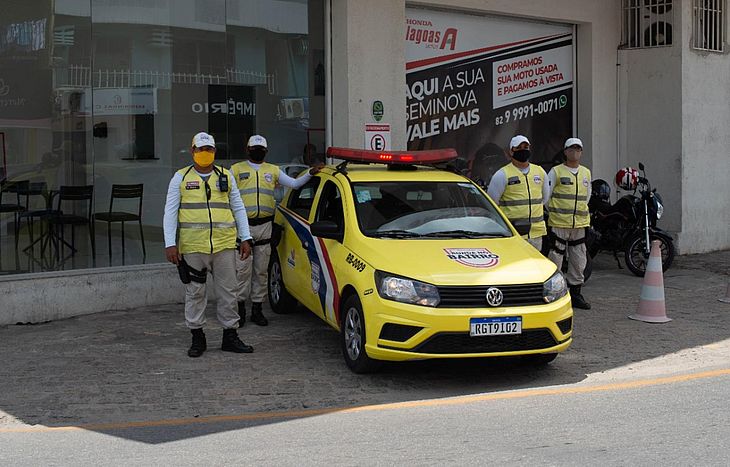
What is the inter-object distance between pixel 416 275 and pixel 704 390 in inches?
92.8

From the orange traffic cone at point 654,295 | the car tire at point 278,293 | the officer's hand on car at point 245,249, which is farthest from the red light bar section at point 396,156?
the orange traffic cone at point 654,295

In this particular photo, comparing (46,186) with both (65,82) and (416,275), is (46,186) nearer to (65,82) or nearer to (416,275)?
(65,82)

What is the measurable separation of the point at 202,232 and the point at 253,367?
1291 millimetres

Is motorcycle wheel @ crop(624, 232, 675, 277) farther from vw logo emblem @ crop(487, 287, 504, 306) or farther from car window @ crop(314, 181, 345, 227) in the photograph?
vw logo emblem @ crop(487, 287, 504, 306)

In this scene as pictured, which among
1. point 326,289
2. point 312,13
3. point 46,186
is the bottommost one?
point 326,289

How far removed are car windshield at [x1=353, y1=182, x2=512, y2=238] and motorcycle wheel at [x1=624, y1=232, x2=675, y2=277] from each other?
4680 millimetres

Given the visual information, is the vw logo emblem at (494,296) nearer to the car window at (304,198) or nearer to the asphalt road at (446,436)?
the asphalt road at (446,436)

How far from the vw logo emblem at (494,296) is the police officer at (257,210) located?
3059 mm

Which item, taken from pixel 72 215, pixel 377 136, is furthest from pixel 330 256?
pixel 377 136

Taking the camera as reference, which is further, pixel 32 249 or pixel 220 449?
pixel 32 249

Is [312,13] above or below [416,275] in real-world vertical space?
above

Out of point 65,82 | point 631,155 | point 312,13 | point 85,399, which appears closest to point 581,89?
point 631,155

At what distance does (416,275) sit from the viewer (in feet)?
24.1

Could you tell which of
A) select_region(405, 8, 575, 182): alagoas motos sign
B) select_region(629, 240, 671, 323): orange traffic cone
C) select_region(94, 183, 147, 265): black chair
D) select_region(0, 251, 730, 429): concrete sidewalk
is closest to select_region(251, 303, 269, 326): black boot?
select_region(0, 251, 730, 429): concrete sidewalk
